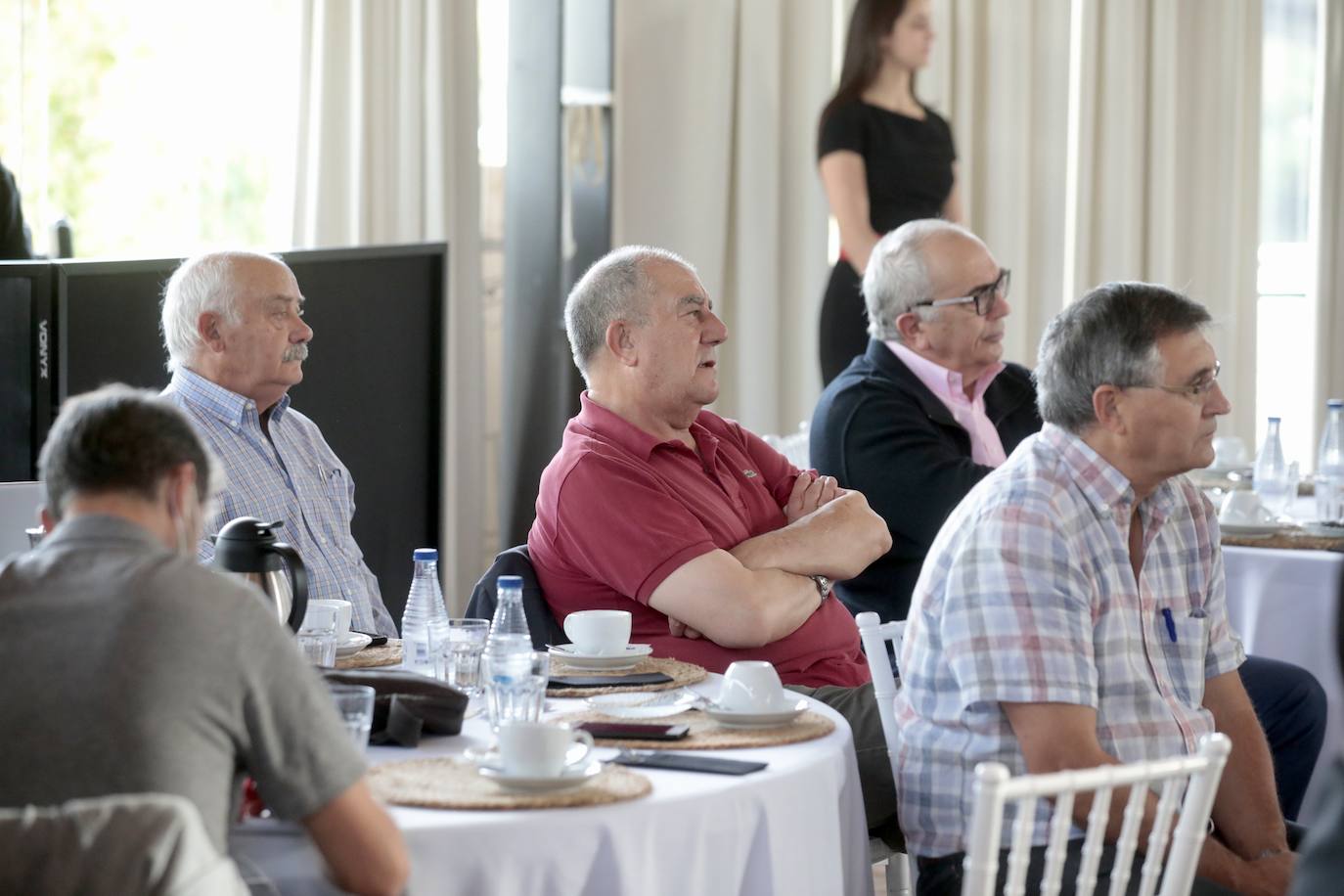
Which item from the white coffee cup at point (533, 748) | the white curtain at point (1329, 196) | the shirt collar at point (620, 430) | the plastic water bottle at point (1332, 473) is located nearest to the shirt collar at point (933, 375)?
the shirt collar at point (620, 430)

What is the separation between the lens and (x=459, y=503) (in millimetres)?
4980

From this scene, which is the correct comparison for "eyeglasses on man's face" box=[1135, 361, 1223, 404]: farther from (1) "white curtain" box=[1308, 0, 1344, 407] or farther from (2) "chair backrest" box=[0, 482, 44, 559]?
(1) "white curtain" box=[1308, 0, 1344, 407]

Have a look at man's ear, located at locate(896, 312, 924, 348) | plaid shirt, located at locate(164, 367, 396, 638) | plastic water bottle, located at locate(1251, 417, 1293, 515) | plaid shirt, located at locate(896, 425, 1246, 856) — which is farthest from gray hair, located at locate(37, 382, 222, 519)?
plastic water bottle, located at locate(1251, 417, 1293, 515)

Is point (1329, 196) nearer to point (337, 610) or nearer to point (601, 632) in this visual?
point (601, 632)

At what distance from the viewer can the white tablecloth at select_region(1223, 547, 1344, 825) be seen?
3.39 meters

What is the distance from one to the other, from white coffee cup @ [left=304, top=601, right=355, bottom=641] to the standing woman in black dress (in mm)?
2775

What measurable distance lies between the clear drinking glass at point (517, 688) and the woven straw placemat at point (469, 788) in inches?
5.5

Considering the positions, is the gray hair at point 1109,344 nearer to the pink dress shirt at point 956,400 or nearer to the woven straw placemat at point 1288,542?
the pink dress shirt at point 956,400

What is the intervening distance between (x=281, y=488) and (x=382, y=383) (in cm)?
104

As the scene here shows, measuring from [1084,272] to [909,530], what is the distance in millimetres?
3680

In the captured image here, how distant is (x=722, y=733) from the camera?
2.00 metres

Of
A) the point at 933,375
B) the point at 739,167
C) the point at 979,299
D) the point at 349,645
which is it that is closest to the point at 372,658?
the point at 349,645

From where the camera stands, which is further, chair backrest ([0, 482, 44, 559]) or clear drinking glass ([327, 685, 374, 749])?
chair backrest ([0, 482, 44, 559])

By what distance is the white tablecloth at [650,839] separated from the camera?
161cm
